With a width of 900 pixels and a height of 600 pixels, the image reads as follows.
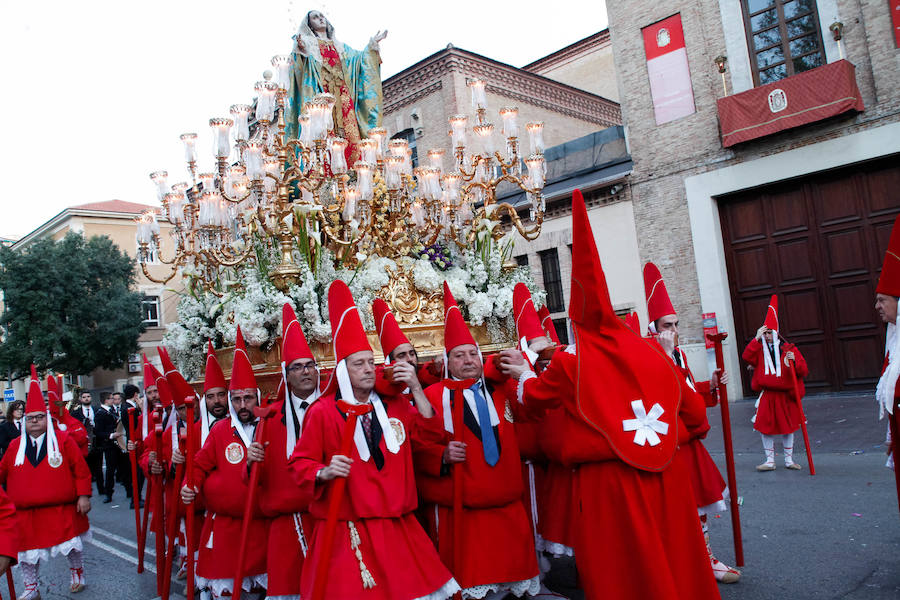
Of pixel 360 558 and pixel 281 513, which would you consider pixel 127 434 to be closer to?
pixel 281 513

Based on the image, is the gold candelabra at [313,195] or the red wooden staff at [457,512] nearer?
the red wooden staff at [457,512]

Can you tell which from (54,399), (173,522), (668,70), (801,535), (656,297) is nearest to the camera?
(656,297)

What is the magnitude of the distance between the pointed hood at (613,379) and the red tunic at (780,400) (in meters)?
5.63

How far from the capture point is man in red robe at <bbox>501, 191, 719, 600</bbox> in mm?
3332

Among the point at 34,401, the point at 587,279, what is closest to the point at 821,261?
the point at 587,279

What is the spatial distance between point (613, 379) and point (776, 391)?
19.6ft

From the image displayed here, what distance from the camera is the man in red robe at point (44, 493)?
623 cm

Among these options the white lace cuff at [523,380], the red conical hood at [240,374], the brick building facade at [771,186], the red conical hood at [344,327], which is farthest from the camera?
the brick building facade at [771,186]

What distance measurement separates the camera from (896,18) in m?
12.3

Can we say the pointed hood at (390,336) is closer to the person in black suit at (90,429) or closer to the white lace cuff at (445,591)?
the white lace cuff at (445,591)

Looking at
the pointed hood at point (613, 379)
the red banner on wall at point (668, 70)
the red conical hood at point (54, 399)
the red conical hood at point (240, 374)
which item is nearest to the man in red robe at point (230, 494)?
the red conical hood at point (240, 374)

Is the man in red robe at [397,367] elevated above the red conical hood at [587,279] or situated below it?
below

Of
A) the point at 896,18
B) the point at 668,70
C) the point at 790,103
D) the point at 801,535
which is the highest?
the point at 668,70

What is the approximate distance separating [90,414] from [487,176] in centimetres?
1112
